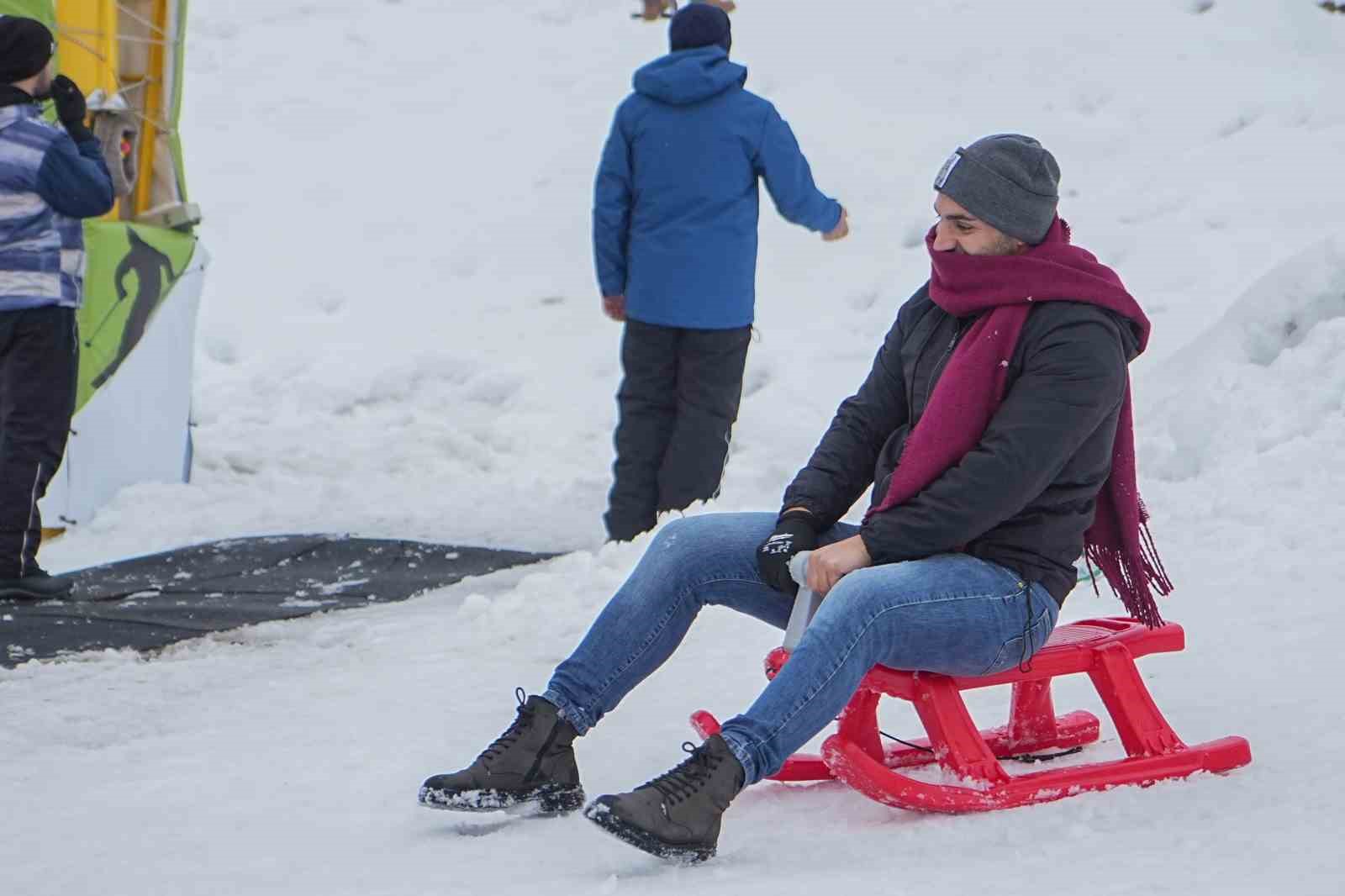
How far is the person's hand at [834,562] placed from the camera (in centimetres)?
276

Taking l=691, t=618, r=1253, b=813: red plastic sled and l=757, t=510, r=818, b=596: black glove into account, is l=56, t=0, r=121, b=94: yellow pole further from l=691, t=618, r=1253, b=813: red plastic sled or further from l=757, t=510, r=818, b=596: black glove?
l=691, t=618, r=1253, b=813: red plastic sled

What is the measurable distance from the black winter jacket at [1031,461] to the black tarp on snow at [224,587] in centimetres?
212

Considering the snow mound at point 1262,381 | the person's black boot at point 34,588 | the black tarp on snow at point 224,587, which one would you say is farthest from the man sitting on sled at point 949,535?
the person's black boot at point 34,588

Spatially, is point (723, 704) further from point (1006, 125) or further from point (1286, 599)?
point (1006, 125)

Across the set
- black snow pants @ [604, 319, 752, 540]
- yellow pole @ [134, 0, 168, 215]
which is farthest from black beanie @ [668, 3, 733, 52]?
yellow pole @ [134, 0, 168, 215]

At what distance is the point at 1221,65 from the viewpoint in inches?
373

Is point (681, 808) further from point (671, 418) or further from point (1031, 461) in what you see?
point (671, 418)

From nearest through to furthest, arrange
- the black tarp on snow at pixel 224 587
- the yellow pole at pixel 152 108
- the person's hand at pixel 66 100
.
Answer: the black tarp on snow at pixel 224 587 → the person's hand at pixel 66 100 → the yellow pole at pixel 152 108

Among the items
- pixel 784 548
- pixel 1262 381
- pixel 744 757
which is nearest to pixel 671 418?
pixel 1262 381

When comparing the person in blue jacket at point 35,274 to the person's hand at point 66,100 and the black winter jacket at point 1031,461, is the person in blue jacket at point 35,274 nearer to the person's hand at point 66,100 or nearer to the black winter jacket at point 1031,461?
the person's hand at point 66,100

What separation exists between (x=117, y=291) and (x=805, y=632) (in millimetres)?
3964

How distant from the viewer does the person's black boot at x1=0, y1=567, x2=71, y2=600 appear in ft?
15.3

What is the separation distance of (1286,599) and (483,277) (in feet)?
19.1

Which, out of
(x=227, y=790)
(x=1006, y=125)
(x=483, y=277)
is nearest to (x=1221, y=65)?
(x=1006, y=125)
